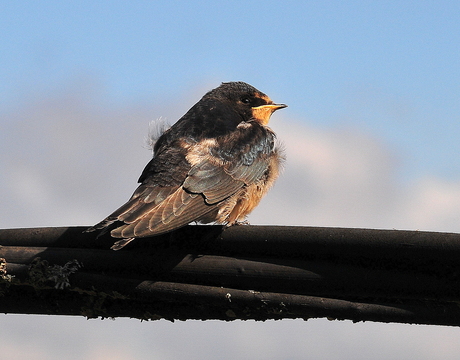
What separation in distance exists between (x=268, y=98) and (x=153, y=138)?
112 cm

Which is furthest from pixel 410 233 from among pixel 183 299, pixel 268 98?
pixel 268 98

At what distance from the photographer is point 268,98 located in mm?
5750

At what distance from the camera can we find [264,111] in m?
5.65

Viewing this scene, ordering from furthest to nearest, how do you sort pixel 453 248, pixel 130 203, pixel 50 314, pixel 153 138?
pixel 153 138 < pixel 130 203 < pixel 50 314 < pixel 453 248

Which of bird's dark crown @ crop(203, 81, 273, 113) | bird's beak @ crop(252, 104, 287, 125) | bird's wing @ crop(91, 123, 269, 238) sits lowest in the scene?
bird's wing @ crop(91, 123, 269, 238)

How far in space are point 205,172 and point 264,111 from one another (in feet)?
5.59

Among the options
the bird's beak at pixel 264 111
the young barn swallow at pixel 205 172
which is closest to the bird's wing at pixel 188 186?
the young barn swallow at pixel 205 172

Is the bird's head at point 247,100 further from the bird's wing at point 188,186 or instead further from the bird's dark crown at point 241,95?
the bird's wing at point 188,186

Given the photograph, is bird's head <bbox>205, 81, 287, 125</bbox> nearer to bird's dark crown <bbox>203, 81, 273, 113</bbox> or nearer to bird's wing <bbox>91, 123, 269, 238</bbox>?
bird's dark crown <bbox>203, 81, 273, 113</bbox>

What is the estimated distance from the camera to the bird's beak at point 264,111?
5.61 m

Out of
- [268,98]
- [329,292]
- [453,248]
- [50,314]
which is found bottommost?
[50,314]

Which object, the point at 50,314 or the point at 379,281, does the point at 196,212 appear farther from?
the point at 379,281

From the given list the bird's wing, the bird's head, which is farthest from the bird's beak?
the bird's wing

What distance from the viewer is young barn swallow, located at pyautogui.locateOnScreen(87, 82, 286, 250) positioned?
11.0ft
